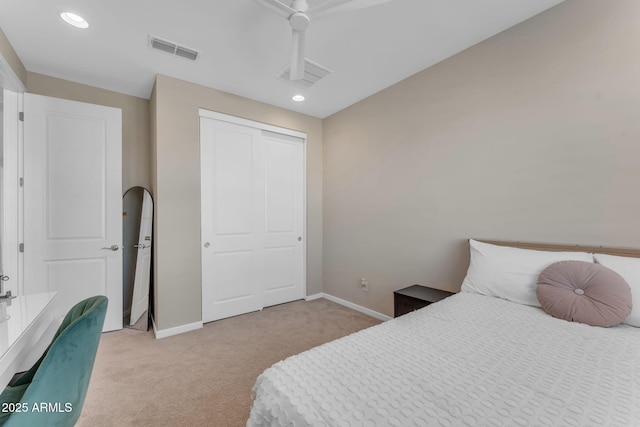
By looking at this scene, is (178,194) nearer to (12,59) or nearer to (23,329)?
(12,59)

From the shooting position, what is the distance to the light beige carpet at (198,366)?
1.67 m

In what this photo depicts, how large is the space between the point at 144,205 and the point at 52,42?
5.30 feet

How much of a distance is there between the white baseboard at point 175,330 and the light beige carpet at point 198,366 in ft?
0.22

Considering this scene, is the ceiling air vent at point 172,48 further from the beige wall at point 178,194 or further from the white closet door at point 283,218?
the white closet door at point 283,218

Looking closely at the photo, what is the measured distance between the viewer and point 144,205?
3117mm

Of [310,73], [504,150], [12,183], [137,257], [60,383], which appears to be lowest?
[60,383]

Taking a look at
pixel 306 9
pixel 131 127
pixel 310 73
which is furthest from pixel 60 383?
pixel 131 127

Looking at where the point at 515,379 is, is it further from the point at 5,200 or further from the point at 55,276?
the point at 5,200

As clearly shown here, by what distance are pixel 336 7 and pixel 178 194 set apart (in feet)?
7.48

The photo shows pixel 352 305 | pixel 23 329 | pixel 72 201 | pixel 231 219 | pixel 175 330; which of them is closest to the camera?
pixel 23 329

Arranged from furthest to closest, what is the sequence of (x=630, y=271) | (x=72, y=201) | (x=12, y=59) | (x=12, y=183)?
(x=72, y=201)
(x=12, y=183)
(x=12, y=59)
(x=630, y=271)

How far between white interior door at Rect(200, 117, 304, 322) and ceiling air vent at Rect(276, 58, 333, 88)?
0.85 meters

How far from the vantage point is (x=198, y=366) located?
2.19m

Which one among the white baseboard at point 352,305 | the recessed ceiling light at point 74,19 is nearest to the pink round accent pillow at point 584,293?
the white baseboard at point 352,305
